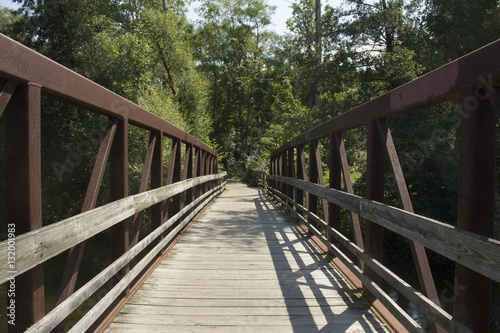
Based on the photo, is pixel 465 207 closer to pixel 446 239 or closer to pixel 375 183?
pixel 446 239

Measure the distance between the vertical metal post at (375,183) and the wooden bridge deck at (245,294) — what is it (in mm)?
452

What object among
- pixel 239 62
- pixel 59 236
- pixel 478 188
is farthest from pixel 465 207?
pixel 239 62

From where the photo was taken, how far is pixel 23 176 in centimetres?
195

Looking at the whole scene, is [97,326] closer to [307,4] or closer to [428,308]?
[428,308]

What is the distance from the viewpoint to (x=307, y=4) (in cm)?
2584

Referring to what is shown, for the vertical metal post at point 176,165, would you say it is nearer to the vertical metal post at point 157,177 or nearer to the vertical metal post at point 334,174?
the vertical metal post at point 157,177

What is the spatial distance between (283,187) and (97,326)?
313 inches

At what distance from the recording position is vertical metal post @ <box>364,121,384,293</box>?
3.29 m

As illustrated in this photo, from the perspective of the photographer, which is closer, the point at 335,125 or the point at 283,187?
the point at 335,125

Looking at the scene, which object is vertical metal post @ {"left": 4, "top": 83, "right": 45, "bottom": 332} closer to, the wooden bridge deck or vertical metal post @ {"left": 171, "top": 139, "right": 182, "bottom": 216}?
the wooden bridge deck

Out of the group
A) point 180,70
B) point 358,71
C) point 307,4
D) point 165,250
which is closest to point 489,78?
point 165,250

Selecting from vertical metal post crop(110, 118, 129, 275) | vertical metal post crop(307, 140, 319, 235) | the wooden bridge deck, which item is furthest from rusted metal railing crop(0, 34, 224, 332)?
vertical metal post crop(307, 140, 319, 235)

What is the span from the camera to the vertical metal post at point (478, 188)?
1.92m

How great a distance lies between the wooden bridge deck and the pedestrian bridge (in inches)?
0.6
